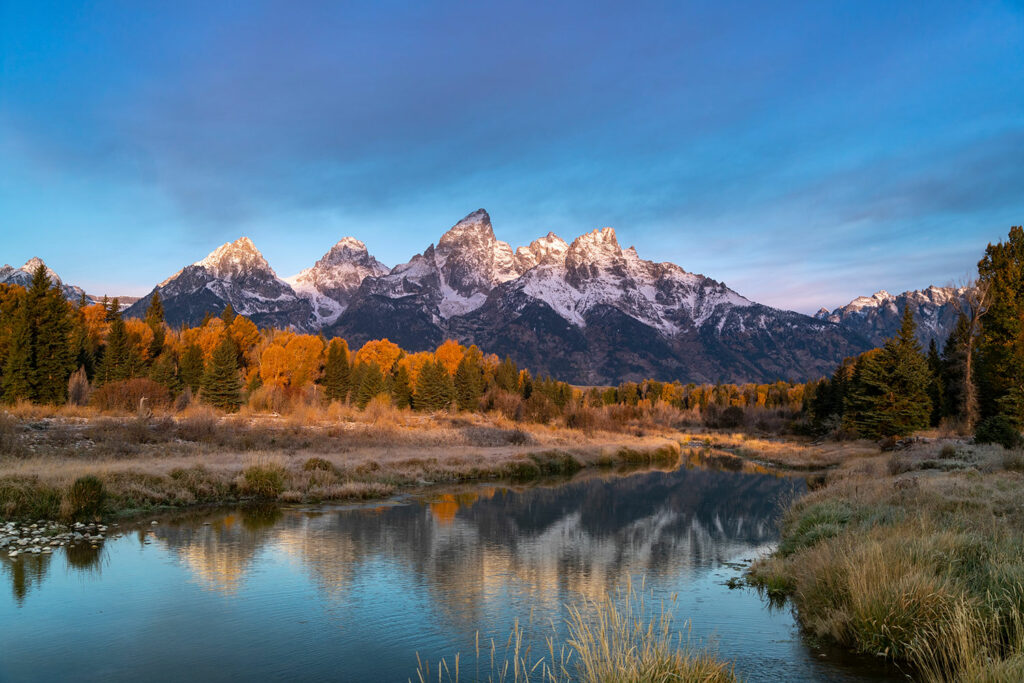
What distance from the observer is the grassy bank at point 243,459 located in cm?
2261

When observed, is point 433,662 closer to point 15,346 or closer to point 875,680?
point 875,680

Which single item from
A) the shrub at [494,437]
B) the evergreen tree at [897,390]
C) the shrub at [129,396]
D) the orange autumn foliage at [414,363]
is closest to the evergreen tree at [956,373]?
the evergreen tree at [897,390]

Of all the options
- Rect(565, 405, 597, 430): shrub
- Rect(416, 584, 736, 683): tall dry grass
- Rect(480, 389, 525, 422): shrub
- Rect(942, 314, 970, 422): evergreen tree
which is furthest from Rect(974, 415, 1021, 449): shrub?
Rect(480, 389, 525, 422): shrub

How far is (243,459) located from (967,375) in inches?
1936

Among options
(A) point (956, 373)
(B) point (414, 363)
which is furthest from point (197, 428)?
(B) point (414, 363)

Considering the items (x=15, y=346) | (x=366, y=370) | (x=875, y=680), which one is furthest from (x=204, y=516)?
(x=366, y=370)

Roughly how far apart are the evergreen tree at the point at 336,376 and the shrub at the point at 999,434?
243ft

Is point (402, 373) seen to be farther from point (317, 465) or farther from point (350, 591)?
point (350, 591)

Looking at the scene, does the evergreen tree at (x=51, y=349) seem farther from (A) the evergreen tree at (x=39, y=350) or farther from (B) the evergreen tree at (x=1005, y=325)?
(B) the evergreen tree at (x=1005, y=325)

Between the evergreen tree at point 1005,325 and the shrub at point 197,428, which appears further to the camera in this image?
the shrub at point 197,428

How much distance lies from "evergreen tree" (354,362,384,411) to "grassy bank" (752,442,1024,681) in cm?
6936

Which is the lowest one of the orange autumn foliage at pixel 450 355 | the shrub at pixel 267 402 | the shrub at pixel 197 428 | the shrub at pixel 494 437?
the shrub at pixel 494 437

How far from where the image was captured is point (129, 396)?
48781 millimetres

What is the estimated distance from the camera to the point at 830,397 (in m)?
78.6
